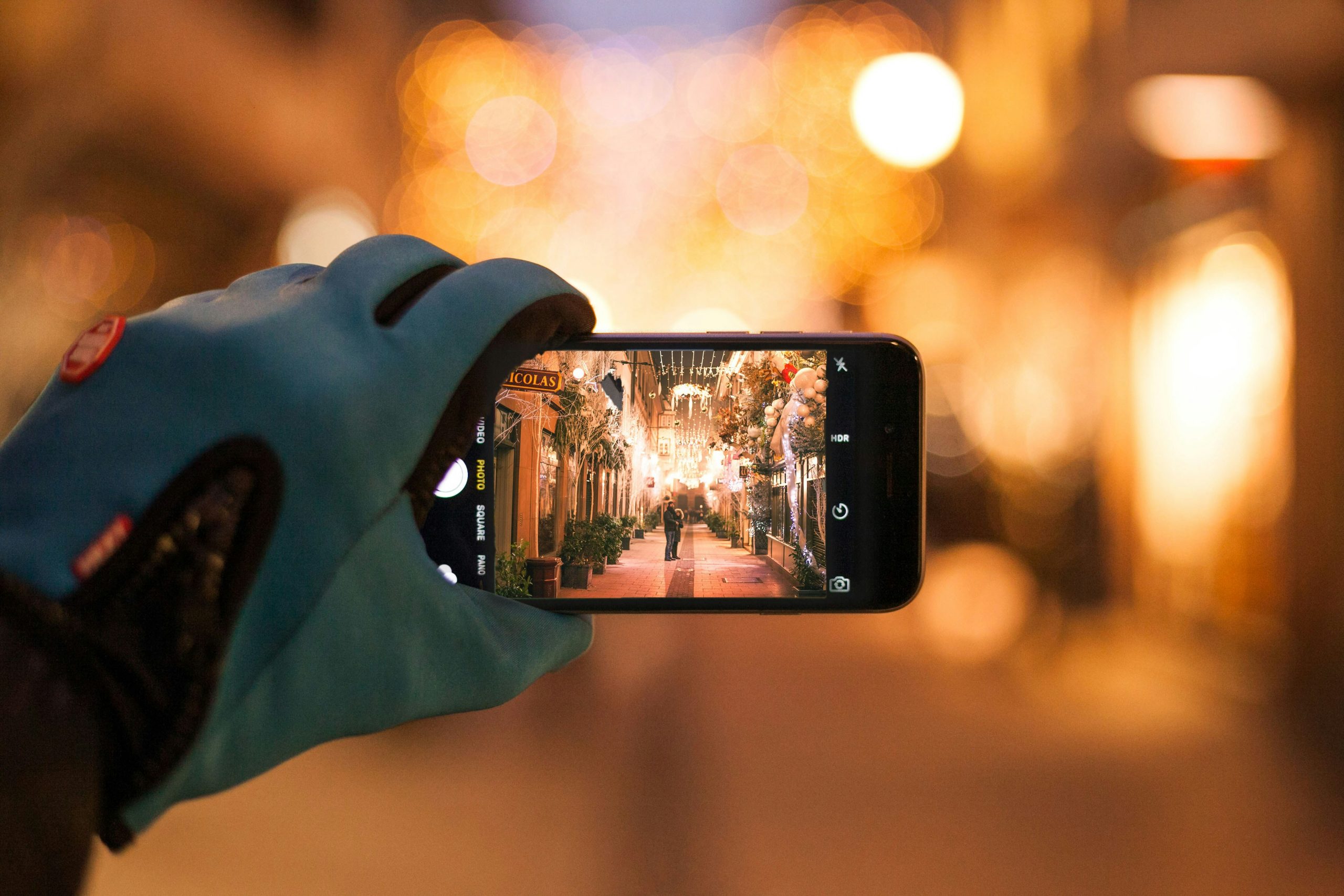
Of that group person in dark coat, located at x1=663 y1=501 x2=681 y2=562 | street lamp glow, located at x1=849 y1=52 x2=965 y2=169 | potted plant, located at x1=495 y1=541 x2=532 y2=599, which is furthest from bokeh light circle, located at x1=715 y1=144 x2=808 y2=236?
potted plant, located at x1=495 y1=541 x2=532 y2=599

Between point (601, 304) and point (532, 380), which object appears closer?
point (532, 380)

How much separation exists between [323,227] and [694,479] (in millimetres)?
1379

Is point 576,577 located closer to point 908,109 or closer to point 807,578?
point 807,578

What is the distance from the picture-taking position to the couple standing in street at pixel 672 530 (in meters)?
0.69

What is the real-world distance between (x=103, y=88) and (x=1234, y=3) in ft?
9.64

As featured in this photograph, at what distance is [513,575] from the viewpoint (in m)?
0.66

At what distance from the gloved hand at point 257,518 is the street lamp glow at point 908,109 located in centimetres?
162

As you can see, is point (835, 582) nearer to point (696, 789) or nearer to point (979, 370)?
point (696, 789)

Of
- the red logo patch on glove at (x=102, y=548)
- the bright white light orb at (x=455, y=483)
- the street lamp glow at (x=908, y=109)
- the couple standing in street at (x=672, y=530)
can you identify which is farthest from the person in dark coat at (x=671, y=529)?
the street lamp glow at (x=908, y=109)

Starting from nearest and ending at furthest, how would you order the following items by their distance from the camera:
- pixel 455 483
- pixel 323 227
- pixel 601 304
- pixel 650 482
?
1. pixel 455 483
2. pixel 650 482
3. pixel 323 227
4. pixel 601 304

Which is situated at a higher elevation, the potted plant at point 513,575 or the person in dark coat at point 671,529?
the person in dark coat at point 671,529

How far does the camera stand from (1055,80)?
188 cm

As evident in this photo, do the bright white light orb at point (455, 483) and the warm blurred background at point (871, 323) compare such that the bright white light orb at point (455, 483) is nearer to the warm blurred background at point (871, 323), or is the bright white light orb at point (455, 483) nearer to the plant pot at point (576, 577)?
the plant pot at point (576, 577)

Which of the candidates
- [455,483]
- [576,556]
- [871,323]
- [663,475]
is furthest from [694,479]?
[871,323]
